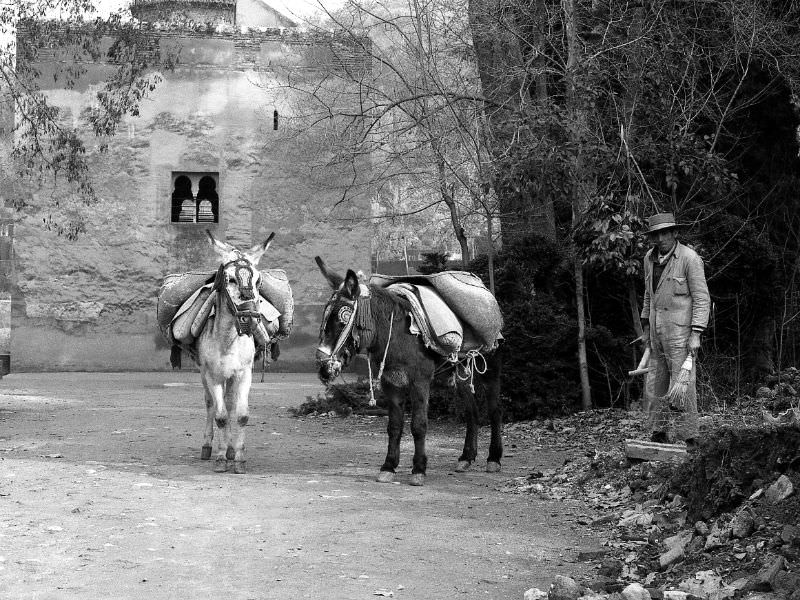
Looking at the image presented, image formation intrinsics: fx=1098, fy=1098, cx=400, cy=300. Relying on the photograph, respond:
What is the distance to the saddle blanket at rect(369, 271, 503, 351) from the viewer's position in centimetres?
1109

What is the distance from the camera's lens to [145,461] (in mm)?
11281

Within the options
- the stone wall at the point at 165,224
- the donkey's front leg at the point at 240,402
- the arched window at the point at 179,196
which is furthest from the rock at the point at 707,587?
the arched window at the point at 179,196

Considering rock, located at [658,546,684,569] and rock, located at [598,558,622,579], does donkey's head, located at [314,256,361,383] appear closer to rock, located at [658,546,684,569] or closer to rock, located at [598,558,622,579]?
rock, located at [598,558,622,579]

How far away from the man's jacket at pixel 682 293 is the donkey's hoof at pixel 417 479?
2.51 m

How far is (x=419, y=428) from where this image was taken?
33.5 ft

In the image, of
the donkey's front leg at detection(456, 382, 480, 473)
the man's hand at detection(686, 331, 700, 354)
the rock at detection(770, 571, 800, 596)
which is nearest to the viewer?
the rock at detection(770, 571, 800, 596)

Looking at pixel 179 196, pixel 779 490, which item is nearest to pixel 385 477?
pixel 779 490

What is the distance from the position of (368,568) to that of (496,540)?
4.17ft

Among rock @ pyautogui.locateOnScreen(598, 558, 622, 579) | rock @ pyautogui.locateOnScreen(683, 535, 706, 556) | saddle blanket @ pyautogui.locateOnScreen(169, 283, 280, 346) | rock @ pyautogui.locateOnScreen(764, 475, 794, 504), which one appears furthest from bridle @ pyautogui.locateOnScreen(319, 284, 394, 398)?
rock @ pyautogui.locateOnScreen(764, 475, 794, 504)

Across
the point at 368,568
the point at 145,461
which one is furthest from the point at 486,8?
the point at 368,568

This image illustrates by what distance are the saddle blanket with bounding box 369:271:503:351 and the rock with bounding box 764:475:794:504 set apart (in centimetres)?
428

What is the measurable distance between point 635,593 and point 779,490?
203cm

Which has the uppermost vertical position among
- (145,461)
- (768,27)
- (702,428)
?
(768,27)

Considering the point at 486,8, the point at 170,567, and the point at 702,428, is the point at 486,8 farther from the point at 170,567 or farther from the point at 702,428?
the point at 170,567
